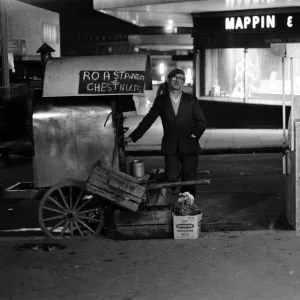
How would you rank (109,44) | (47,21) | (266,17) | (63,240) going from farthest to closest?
1. (109,44)
2. (47,21)
3. (266,17)
4. (63,240)

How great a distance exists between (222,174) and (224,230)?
4760 mm

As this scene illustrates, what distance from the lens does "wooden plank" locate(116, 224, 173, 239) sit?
799cm

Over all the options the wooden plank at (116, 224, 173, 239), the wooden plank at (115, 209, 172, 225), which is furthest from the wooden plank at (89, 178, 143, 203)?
the wooden plank at (116, 224, 173, 239)

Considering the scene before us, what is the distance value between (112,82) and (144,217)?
1.56 metres

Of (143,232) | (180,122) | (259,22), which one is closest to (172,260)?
(143,232)

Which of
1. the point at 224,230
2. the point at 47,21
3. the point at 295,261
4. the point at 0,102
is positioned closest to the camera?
the point at 295,261

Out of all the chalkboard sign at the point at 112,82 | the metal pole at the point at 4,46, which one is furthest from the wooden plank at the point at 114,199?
the metal pole at the point at 4,46

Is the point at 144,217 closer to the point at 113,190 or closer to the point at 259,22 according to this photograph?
the point at 113,190

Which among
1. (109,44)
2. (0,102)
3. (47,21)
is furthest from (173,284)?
(109,44)

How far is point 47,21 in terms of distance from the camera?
1051 inches

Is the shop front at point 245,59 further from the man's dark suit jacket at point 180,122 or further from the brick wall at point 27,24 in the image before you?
the man's dark suit jacket at point 180,122

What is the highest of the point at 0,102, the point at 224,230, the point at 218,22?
the point at 218,22

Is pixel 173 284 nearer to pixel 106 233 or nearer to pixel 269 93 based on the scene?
pixel 106 233

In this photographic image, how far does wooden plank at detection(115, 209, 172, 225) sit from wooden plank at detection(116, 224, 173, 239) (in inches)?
1.9
